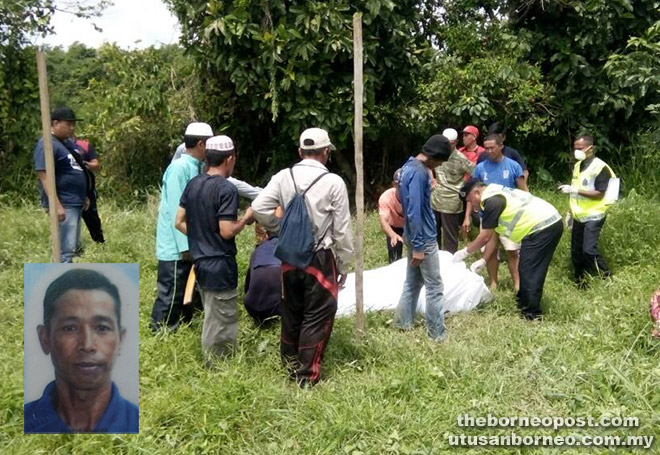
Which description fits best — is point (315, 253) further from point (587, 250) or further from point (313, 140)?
point (587, 250)

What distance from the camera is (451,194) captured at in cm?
617

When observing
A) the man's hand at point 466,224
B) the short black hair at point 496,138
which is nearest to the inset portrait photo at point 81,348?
the short black hair at point 496,138

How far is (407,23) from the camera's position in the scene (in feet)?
26.6

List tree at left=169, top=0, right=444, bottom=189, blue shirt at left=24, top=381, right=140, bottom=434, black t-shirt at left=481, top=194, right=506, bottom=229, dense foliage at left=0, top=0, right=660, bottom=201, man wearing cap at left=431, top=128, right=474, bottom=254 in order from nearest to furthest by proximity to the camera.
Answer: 1. blue shirt at left=24, top=381, right=140, bottom=434
2. black t-shirt at left=481, top=194, right=506, bottom=229
3. man wearing cap at left=431, top=128, right=474, bottom=254
4. tree at left=169, top=0, right=444, bottom=189
5. dense foliage at left=0, top=0, right=660, bottom=201

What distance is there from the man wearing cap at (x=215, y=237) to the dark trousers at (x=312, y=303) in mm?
359

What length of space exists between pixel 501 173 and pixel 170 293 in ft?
10.2

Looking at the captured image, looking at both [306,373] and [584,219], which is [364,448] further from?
[584,219]

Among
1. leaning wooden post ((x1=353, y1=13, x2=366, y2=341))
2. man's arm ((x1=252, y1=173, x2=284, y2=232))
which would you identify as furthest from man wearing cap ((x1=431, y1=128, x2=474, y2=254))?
man's arm ((x1=252, y1=173, x2=284, y2=232))

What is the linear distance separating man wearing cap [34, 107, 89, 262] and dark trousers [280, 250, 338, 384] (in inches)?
102

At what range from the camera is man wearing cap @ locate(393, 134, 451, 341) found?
4117mm

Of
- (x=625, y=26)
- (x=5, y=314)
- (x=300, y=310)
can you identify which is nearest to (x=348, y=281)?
(x=300, y=310)

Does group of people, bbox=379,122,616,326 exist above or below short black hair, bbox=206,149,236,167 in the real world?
below

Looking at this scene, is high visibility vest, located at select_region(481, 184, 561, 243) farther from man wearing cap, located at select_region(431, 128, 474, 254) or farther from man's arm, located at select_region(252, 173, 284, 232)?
man's arm, located at select_region(252, 173, 284, 232)

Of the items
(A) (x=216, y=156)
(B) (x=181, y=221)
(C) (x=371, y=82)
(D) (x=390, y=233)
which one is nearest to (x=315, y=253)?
(A) (x=216, y=156)
